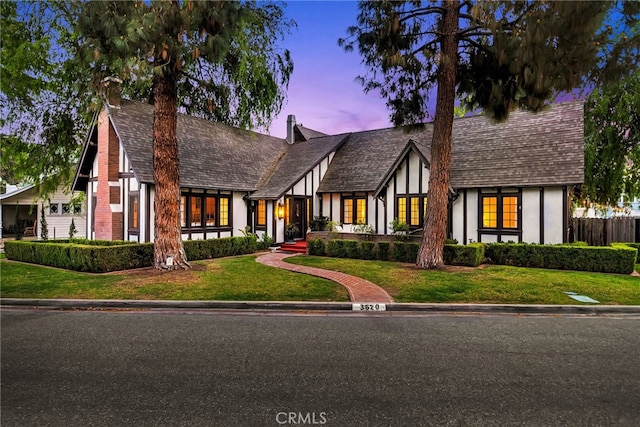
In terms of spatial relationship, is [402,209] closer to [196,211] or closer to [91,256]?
[196,211]

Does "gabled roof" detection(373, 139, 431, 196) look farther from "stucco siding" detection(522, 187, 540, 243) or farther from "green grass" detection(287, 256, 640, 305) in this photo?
"green grass" detection(287, 256, 640, 305)

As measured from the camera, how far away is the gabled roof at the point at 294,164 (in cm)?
2009

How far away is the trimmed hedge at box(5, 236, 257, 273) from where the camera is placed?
12.3m

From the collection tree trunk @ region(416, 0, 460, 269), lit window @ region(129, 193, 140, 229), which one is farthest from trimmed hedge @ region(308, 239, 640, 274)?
lit window @ region(129, 193, 140, 229)

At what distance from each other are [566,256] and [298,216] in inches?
511

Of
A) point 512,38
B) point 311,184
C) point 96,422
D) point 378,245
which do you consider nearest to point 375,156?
point 311,184

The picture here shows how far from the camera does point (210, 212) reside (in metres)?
18.7

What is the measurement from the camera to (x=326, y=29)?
41.0ft

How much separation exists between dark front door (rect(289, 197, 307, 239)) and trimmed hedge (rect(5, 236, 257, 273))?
4237mm

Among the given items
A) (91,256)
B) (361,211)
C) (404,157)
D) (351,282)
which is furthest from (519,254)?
(91,256)

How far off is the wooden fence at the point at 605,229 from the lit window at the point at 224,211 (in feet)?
55.9

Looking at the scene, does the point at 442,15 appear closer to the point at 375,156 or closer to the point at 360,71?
the point at 360,71

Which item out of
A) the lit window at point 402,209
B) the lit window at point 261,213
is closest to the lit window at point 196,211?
the lit window at point 261,213

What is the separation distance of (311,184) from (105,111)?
11.0 m
